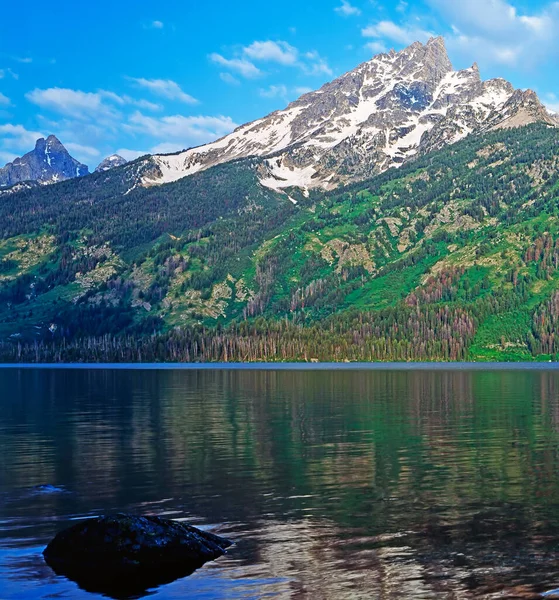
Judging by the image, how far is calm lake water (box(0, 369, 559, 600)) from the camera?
118 feet

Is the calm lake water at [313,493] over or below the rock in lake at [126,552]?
Answer: below

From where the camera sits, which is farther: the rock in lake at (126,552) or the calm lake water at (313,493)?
the rock in lake at (126,552)

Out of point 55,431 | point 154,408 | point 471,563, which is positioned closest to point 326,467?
point 471,563

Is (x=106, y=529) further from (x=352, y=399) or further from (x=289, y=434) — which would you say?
(x=352, y=399)

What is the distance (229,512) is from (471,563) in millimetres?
17710

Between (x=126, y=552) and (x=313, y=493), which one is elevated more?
(x=126, y=552)

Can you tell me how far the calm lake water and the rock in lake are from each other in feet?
3.76

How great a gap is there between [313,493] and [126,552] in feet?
68.6

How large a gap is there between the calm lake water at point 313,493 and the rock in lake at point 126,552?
3.76ft

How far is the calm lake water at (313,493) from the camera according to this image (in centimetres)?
3588

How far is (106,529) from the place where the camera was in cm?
3803

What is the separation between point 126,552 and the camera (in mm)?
37531

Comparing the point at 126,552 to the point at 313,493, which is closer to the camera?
the point at 126,552

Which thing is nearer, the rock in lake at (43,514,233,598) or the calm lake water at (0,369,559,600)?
the calm lake water at (0,369,559,600)
